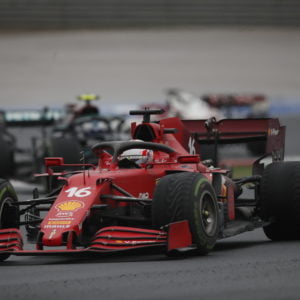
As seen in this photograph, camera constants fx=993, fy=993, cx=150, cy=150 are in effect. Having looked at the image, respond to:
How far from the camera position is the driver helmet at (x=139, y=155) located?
9.95 m

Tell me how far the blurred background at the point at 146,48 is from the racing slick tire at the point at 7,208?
92.1ft

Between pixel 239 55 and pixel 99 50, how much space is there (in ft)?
21.0

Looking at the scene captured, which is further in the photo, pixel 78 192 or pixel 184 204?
pixel 78 192

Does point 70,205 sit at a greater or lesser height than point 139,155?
lesser

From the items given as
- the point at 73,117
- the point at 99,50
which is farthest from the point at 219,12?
the point at 73,117

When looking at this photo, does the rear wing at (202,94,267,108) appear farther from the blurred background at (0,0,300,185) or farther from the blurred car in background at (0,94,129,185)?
the blurred car in background at (0,94,129,185)

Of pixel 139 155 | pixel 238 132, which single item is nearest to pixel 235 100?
pixel 238 132

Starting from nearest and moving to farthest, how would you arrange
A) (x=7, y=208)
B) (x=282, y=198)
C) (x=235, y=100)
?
(x=7, y=208) → (x=282, y=198) → (x=235, y=100)

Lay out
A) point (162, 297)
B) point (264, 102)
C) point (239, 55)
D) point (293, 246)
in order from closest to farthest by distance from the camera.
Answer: point (162, 297), point (293, 246), point (264, 102), point (239, 55)

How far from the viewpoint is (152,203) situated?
28.5 feet

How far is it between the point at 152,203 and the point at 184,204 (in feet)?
0.99

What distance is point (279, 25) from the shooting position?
47344mm

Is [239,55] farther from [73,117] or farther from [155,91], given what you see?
[73,117]

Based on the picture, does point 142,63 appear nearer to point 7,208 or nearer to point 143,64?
point 143,64
